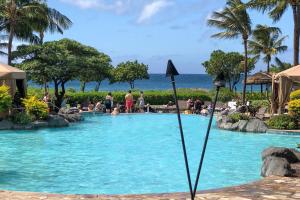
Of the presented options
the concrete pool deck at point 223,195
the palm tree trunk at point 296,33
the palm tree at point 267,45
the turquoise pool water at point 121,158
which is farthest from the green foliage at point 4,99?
the palm tree at point 267,45

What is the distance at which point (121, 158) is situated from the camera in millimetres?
14367

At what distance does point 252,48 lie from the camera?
4941 cm

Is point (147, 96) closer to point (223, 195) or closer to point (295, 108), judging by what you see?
point (295, 108)

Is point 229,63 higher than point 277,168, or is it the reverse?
point 229,63

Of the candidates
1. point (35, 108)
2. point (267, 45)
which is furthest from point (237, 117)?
point (267, 45)

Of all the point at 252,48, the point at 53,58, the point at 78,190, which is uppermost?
the point at 252,48

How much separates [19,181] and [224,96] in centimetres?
2793

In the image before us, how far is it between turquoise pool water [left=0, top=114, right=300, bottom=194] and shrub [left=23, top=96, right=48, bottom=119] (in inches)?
50.5

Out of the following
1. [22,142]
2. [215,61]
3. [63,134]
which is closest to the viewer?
[22,142]

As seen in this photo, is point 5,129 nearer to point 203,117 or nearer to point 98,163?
point 98,163

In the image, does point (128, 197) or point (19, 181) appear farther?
point (19, 181)

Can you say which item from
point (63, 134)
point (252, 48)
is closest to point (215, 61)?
point (252, 48)

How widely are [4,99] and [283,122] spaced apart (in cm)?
1245

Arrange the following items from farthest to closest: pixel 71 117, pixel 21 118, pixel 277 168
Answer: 1. pixel 71 117
2. pixel 21 118
3. pixel 277 168
